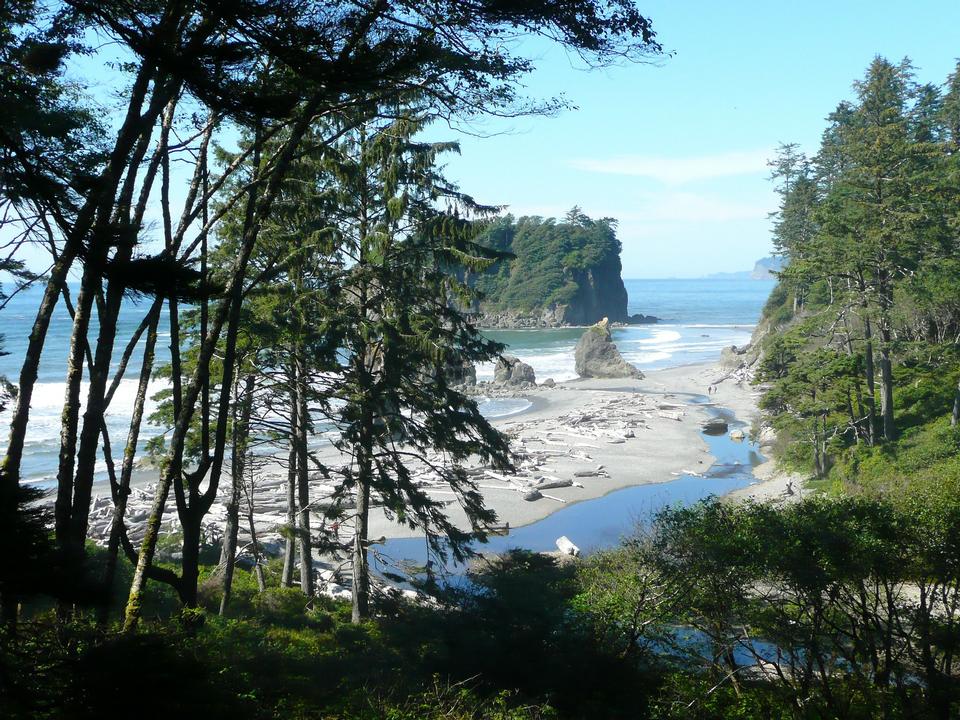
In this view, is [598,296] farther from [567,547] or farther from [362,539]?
[362,539]

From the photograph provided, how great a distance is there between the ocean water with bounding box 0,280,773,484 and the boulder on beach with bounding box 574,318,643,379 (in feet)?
4.63

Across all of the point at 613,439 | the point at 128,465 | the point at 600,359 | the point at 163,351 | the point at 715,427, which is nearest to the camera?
the point at 128,465

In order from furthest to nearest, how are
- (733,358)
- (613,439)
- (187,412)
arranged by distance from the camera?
(733,358)
(613,439)
(187,412)

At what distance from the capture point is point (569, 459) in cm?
2672

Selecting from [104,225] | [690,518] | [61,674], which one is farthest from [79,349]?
[690,518]

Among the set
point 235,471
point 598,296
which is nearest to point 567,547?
point 235,471

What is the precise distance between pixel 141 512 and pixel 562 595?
42.7 ft

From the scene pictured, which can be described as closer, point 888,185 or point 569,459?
point 888,185

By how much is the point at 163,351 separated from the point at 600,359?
27.4 m

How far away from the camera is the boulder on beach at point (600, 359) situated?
157 ft

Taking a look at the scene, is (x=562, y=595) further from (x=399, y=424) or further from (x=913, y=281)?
(x=913, y=281)

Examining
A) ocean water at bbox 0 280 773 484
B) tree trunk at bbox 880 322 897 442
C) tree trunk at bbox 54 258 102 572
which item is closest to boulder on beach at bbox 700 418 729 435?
ocean water at bbox 0 280 773 484

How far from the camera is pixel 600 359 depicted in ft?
162

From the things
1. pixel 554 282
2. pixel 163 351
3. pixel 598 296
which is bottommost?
pixel 163 351
